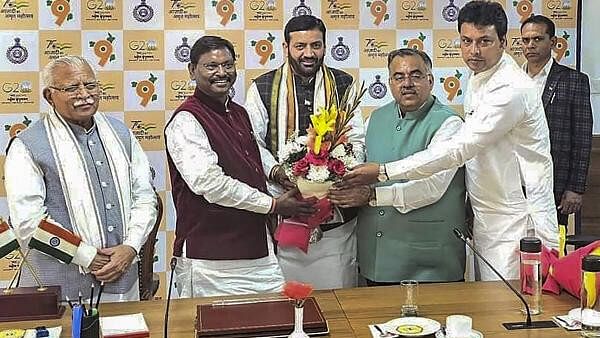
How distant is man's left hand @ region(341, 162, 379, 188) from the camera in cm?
330

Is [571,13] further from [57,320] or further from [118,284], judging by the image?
[57,320]

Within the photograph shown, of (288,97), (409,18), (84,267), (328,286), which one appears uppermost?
(409,18)

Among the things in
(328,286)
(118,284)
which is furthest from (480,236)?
(118,284)

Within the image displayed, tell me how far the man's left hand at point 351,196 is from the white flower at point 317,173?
150 millimetres

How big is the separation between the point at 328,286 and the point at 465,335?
4.56 feet

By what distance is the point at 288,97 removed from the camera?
11.8 feet

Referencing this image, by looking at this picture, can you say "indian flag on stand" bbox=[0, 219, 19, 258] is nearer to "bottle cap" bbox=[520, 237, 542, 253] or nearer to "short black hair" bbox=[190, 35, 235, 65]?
"short black hair" bbox=[190, 35, 235, 65]

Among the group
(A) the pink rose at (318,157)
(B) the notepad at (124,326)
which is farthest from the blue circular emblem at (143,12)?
(B) the notepad at (124,326)

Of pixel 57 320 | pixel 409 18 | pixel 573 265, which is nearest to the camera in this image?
pixel 57 320

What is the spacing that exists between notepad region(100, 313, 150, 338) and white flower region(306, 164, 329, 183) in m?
0.97

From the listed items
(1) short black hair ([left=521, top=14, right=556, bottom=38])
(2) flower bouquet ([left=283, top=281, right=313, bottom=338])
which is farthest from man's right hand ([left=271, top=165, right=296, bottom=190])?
(1) short black hair ([left=521, top=14, right=556, bottom=38])

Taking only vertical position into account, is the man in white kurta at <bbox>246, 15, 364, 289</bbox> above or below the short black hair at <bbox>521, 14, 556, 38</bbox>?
below

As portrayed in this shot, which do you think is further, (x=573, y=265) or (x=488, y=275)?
(x=488, y=275)

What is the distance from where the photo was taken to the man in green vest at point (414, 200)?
3.39 metres
